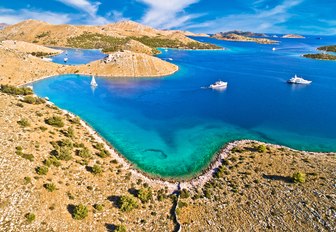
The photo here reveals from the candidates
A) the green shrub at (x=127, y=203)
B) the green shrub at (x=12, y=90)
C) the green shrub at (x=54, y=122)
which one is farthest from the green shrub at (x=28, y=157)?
the green shrub at (x=12, y=90)

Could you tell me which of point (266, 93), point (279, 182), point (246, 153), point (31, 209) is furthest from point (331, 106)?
point (31, 209)

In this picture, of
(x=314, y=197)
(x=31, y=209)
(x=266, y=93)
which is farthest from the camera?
(x=266, y=93)

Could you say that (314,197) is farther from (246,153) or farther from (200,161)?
(200,161)

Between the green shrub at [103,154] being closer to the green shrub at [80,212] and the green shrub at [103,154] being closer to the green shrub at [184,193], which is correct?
the green shrub at [80,212]

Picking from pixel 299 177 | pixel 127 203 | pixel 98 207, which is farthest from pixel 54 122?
pixel 299 177

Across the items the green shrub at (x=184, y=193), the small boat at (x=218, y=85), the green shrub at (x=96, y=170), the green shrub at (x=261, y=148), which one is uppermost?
the small boat at (x=218, y=85)

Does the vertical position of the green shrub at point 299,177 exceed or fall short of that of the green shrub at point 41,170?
it falls short
